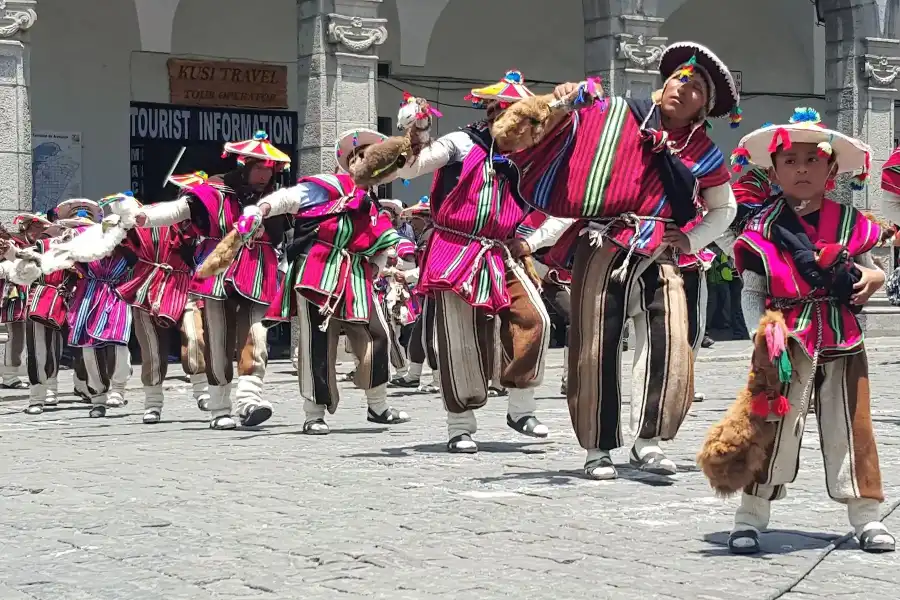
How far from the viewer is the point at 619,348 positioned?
7297 millimetres

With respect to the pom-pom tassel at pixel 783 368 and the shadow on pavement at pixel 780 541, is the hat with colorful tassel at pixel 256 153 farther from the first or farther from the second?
the pom-pom tassel at pixel 783 368

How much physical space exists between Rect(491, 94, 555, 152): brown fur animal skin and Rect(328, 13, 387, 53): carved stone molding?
10.5 metres

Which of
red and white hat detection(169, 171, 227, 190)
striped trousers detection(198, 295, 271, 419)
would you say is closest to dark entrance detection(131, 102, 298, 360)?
striped trousers detection(198, 295, 271, 419)

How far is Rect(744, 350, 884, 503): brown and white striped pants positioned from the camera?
556 centimetres

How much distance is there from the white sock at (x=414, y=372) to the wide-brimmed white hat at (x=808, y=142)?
9.49 meters

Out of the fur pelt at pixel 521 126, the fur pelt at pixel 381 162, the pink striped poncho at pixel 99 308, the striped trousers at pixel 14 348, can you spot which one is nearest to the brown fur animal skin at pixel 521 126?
the fur pelt at pixel 521 126

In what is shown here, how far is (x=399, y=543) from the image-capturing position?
5711mm

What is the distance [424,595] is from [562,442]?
4.18 metres

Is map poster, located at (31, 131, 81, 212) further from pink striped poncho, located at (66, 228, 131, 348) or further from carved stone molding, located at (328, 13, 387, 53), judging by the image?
pink striped poncho, located at (66, 228, 131, 348)

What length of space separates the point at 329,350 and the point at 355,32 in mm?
7847

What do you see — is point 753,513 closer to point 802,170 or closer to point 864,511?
point 864,511

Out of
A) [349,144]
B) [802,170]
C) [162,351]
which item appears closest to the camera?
[802,170]

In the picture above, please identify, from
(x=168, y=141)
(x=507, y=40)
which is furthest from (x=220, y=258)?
(x=507, y=40)

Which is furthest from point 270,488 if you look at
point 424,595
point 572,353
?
point 424,595
